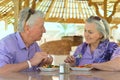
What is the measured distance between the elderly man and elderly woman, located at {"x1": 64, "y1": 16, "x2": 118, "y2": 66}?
37 cm

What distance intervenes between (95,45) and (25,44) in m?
0.64

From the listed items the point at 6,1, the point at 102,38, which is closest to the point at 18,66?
the point at 102,38

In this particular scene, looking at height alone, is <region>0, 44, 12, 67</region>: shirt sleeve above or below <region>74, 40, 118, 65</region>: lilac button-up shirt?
above

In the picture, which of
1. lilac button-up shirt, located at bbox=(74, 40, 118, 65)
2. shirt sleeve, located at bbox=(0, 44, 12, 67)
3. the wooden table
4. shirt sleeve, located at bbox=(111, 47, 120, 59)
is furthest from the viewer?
lilac button-up shirt, located at bbox=(74, 40, 118, 65)

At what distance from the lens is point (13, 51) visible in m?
2.23

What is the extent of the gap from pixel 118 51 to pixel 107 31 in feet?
0.88

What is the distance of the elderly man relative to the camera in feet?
7.11

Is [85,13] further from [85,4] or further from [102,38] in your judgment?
[102,38]

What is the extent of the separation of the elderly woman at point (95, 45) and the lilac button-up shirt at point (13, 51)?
16.2 inches

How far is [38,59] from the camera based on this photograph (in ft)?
7.10

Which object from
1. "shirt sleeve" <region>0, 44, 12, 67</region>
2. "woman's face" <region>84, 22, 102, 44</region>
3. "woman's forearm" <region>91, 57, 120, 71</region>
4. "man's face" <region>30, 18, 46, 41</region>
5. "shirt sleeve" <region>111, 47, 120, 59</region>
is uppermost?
"man's face" <region>30, 18, 46, 41</region>

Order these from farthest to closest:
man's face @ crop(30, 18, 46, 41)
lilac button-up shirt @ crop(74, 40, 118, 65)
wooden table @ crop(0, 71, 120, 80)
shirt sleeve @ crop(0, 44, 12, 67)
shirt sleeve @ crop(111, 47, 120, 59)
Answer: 1. lilac button-up shirt @ crop(74, 40, 118, 65)
2. shirt sleeve @ crop(111, 47, 120, 59)
3. man's face @ crop(30, 18, 46, 41)
4. shirt sleeve @ crop(0, 44, 12, 67)
5. wooden table @ crop(0, 71, 120, 80)

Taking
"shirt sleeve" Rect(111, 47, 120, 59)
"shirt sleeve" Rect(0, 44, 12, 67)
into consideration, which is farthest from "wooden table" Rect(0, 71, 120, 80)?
"shirt sleeve" Rect(111, 47, 120, 59)

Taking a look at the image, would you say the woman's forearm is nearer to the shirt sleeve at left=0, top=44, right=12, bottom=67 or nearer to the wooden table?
the wooden table
